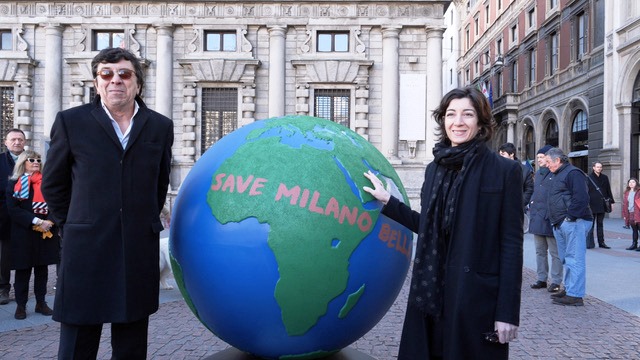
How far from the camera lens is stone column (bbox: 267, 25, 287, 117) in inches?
799

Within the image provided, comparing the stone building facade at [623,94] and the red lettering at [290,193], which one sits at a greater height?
the stone building facade at [623,94]

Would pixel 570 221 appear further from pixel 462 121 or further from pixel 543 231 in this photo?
pixel 462 121

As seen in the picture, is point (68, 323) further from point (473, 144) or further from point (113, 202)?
point (473, 144)

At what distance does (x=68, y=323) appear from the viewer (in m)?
2.96

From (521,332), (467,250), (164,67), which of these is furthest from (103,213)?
(164,67)

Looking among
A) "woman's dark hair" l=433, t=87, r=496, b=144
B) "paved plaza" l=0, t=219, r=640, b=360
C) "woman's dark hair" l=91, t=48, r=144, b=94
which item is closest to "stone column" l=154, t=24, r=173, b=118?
"paved plaza" l=0, t=219, r=640, b=360

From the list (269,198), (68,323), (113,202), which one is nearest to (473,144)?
(269,198)

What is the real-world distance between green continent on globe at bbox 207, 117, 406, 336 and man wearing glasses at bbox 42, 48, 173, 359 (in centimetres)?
50

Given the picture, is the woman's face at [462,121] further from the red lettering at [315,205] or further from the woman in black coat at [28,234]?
the woman in black coat at [28,234]

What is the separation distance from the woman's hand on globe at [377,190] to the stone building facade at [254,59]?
666 inches

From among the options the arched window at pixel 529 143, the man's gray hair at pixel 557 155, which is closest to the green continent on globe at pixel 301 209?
the man's gray hair at pixel 557 155

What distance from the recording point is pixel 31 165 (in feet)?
20.9

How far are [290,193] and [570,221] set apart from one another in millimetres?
5541

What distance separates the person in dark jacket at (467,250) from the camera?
259 cm
